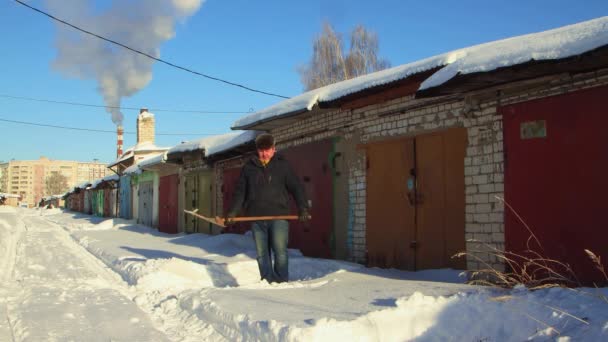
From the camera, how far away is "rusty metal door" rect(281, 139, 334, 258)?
28.7 ft

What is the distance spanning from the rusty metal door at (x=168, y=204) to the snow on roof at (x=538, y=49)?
14.3m

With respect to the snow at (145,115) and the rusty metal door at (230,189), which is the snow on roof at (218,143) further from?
the snow at (145,115)

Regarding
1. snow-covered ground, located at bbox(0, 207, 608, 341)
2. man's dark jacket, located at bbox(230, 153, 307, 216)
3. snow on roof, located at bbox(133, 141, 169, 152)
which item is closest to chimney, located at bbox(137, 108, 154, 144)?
snow on roof, located at bbox(133, 141, 169, 152)

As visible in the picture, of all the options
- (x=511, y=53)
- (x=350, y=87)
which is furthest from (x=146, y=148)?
(x=511, y=53)

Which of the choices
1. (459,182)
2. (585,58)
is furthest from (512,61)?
(459,182)

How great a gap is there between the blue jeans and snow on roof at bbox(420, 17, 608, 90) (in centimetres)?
233

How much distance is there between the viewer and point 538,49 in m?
4.69

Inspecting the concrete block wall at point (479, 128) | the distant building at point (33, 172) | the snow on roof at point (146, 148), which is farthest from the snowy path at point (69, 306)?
the distant building at point (33, 172)

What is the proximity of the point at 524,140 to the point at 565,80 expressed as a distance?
0.77m

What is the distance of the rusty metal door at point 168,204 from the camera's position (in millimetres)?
18109

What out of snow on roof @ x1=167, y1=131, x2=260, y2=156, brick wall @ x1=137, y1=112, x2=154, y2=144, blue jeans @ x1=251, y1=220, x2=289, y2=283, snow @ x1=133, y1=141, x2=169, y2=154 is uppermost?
brick wall @ x1=137, y1=112, x2=154, y2=144

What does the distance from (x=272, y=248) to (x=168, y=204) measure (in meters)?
14.2

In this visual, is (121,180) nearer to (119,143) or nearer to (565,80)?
(119,143)

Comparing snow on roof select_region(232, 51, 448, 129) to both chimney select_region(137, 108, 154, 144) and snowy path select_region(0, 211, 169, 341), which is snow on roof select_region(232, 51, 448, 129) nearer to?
snowy path select_region(0, 211, 169, 341)
